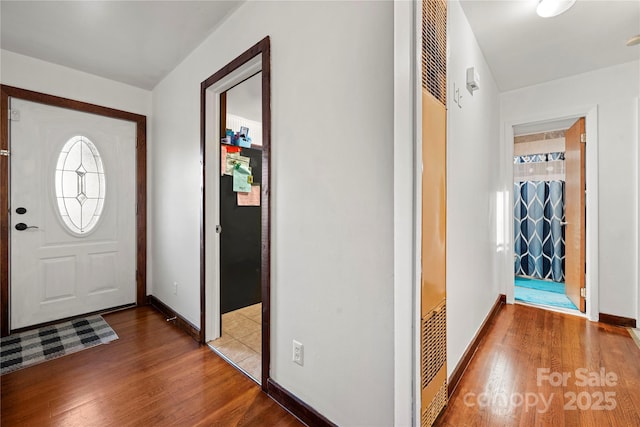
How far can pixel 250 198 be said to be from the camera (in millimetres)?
2850

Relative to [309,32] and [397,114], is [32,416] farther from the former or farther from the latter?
[309,32]

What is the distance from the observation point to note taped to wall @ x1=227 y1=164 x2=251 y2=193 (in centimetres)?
265

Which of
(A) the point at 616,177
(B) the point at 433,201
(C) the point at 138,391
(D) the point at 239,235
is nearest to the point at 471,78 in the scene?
(B) the point at 433,201

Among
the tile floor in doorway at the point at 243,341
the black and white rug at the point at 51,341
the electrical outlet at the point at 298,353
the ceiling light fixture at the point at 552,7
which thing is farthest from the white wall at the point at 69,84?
the ceiling light fixture at the point at 552,7

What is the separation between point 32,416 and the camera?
1.48m

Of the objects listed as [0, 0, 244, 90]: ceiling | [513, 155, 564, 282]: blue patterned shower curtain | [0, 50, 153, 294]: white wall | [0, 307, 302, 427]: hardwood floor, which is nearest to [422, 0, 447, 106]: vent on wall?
[0, 0, 244, 90]: ceiling

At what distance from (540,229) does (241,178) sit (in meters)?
4.54

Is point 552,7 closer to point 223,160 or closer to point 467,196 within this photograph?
point 467,196

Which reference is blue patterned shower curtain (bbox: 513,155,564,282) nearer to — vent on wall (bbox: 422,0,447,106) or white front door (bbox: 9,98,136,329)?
vent on wall (bbox: 422,0,447,106)

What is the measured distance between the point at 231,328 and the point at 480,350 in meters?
2.05

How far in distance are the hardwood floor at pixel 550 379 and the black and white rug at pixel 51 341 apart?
8.66 feet

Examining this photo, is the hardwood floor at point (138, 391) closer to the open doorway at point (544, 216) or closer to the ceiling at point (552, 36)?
the ceiling at point (552, 36)

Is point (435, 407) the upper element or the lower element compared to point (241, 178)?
lower

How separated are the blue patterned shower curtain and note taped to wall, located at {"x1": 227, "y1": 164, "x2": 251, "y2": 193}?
14.2 ft
